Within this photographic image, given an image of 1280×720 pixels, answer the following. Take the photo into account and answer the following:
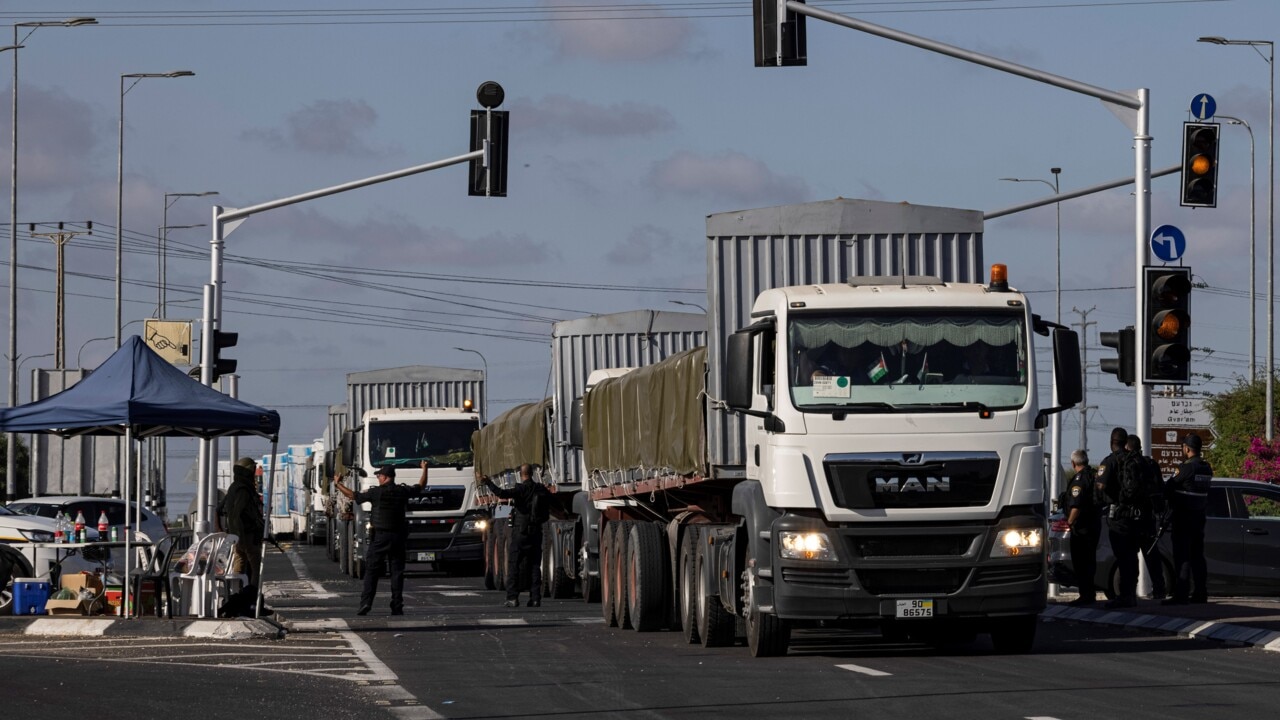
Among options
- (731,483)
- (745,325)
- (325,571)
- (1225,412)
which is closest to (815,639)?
(731,483)

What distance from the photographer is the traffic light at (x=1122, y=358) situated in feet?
68.0

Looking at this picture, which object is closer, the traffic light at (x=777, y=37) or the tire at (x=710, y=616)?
the tire at (x=710, y=616)

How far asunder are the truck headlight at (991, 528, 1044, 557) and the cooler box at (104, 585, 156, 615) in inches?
371

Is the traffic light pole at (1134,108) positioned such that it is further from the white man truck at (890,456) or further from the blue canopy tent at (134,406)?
the blue canopy tent at (134,406)

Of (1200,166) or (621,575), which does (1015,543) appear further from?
(1200,166)

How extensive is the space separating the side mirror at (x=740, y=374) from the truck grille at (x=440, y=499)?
21183 millimetres

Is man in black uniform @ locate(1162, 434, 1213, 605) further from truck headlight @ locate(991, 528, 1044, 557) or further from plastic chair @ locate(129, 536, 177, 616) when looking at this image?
plastic chair @ locate(129, 536, 177, 616)

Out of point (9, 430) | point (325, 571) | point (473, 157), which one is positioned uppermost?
point (473, 157)

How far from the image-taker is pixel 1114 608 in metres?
20.8

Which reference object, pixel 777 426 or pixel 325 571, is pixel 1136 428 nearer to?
pixel 777 426

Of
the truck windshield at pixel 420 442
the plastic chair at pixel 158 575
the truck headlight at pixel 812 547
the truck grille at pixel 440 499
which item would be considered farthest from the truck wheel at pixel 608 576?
the truck grille at pixel 440 499

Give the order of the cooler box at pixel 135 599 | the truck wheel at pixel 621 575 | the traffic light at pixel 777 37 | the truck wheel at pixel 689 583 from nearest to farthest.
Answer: the truck wheel at pixel 689 583, the traffic light at pixel 777 37, the truck wheel at pixel 621 575, the cooler box at pixel 135 599

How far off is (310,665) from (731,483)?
4.04 metres

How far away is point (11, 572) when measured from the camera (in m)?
24.2
